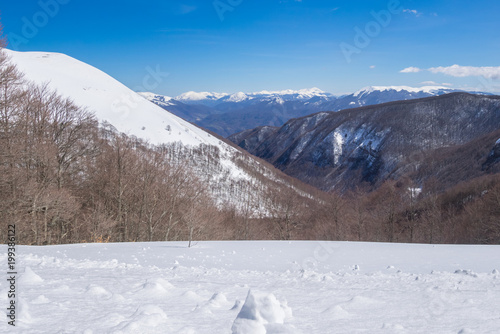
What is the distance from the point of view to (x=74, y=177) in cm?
2427

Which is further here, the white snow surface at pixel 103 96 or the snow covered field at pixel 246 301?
the white snow surface at pixel 103 96

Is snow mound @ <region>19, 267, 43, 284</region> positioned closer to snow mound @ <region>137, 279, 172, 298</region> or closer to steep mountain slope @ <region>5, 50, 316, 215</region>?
snow mound @ <region>137, 279, 172, 298</region>

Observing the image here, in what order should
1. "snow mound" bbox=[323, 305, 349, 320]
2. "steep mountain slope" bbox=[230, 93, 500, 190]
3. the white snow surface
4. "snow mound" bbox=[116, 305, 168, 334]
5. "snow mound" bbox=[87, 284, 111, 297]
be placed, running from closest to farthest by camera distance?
1. "snow mound" bbox=[116, 305, 168, 334]
2. "snow mound" bbox=[323, 305, 349, 320]
3. "snow mound" bbox=[87, 284, 111, 297]
4. the white snow surface
5. "steep mountain slope" bbox=[230, 93, 500, 190]

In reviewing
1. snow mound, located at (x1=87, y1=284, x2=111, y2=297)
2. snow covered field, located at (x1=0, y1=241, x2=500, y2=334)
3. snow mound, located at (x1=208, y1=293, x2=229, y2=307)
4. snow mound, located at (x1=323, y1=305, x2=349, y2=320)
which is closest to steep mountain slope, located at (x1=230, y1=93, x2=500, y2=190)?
snow covered field, located at (x1=0, y1=241, x2=500, y2=334)

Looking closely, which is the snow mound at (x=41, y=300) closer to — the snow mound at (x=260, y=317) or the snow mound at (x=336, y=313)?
the snow mound at (x=260, y=317)

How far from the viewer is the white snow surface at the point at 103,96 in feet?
342

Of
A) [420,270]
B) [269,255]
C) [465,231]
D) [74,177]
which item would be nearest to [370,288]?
[420,270]

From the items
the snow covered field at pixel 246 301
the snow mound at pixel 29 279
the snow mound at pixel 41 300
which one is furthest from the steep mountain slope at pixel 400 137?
the snow mound at pixel 41 300

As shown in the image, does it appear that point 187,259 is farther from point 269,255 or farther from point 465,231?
point 465,231

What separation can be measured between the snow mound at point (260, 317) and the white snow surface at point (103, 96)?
4090 inches

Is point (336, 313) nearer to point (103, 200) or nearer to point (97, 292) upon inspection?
point (97, 292)

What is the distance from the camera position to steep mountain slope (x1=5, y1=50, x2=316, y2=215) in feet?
329

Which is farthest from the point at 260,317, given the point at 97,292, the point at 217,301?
the point at 97,292

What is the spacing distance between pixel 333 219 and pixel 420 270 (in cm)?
3178
